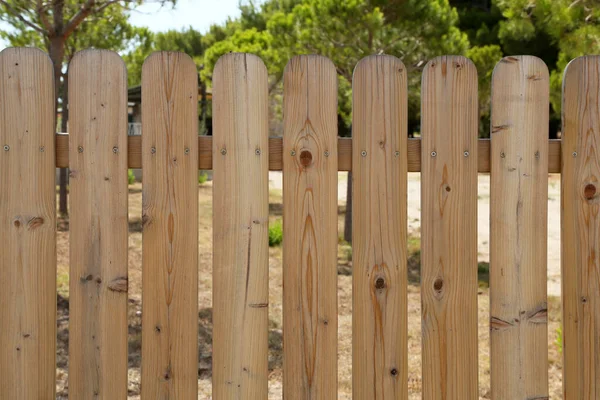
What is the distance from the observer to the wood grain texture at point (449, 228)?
2102 mm

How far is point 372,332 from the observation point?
6.98 feet

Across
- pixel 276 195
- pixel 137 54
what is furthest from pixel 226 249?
pixel 137 54

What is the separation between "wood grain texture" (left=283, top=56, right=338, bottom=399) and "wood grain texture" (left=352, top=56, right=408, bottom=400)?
0.07 meters

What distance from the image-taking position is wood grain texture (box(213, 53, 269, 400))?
2098mm

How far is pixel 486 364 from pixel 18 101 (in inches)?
130

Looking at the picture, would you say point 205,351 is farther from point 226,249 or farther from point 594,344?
point 594,344

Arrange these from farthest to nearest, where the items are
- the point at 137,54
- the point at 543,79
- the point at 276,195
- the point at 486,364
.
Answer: the point at 137,54 → the point at 276,195 → the point at 486,364 → the point at 543,79

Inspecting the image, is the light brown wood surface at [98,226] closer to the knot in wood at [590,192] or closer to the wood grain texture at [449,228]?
the wood grain texture at [449,228]

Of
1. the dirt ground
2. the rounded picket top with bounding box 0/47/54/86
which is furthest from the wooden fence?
the dirt ground

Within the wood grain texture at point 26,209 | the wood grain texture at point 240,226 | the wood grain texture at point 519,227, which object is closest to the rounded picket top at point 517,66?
the wood grain texture at point 519,227

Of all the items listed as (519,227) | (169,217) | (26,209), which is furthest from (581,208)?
(26,209)

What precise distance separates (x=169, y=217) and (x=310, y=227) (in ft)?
1.39

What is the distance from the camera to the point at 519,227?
2.13 metres

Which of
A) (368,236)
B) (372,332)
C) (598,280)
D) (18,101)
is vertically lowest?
(372,332)
